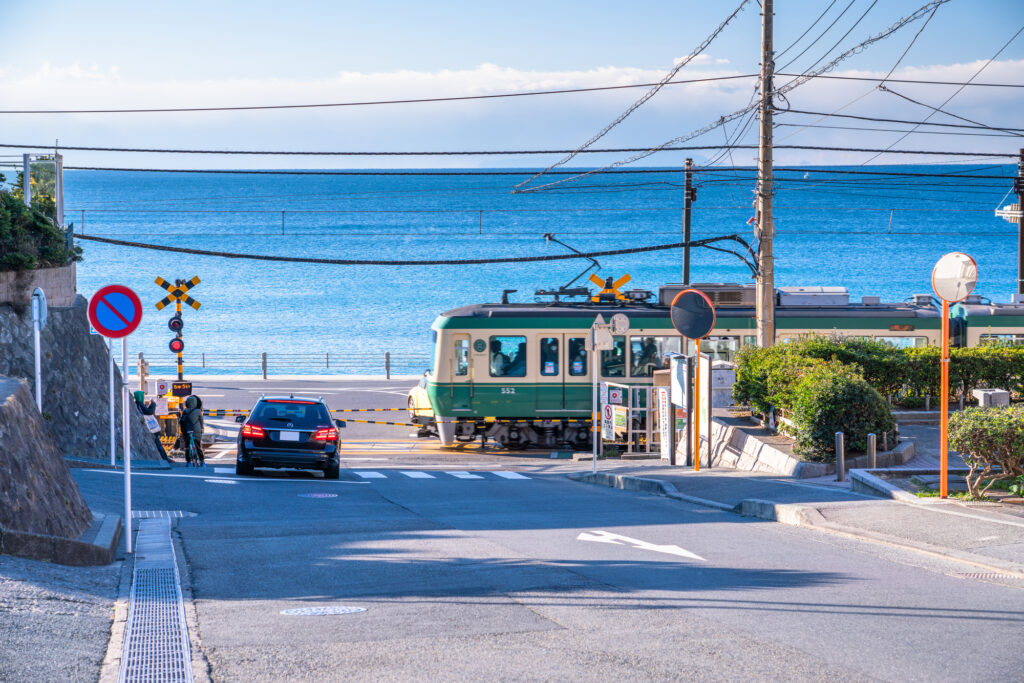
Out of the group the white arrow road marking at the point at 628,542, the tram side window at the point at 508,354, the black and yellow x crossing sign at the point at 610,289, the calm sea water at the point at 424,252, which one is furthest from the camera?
the calm sea water at the point at 424,252

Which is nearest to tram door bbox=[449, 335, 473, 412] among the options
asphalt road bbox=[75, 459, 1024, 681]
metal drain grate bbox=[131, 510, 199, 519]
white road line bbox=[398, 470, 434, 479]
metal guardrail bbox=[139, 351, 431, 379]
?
white road line bbox=[398, 470, 434, 479]

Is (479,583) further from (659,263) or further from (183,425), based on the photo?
(659,263)

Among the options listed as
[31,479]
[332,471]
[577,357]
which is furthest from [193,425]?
[31,479]

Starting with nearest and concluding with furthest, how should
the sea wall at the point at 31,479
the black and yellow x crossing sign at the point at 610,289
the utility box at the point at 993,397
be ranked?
the sea wall at the point at 31,479
the utility box at the point at 993,397
the black and yellow x crossing sign at the point at 610,289

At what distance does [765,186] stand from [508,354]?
27.4 feet

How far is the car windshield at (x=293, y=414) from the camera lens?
18312mm

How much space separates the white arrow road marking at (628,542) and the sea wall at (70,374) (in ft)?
36.5

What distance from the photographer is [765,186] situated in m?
20.7

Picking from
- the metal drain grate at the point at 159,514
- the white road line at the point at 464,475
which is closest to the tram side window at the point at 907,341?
the white road line at the point at 464,475

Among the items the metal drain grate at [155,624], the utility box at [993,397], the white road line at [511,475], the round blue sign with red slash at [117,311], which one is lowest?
the white road line at [511,475]

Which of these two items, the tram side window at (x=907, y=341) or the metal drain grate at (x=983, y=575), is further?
the tram side window at (x=907, y=341)

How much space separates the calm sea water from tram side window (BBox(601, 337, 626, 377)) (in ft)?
123

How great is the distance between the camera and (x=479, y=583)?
8883mm

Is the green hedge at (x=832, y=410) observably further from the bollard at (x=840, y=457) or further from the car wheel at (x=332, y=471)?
the car wheel at (x=332, y=471)
